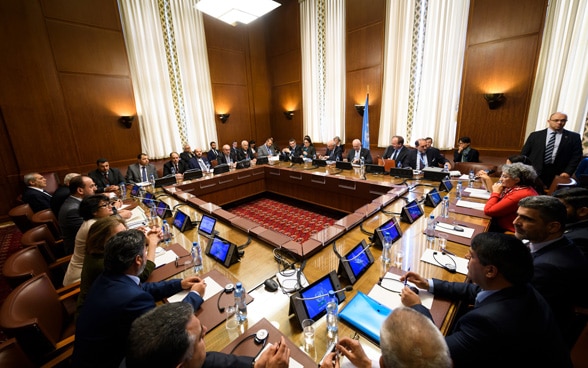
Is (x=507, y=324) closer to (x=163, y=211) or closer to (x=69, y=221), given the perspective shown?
(x=163, y=211)

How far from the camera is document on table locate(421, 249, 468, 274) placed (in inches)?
65.1

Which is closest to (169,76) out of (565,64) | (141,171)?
(141,171)

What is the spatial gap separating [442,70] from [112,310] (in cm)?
655

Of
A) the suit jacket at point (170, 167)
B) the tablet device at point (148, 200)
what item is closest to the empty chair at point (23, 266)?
the tablet device at point (148, 200)

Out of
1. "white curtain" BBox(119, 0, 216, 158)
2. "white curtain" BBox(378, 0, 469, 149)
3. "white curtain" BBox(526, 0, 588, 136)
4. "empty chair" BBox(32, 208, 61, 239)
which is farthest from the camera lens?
"white curtain" BBox(119, 0, 216, 158)

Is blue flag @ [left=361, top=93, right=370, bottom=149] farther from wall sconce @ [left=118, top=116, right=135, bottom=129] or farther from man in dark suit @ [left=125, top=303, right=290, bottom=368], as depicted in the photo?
man in dark suit @ [left=125, top=303, right=290, bottom=368]

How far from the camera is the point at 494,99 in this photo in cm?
475

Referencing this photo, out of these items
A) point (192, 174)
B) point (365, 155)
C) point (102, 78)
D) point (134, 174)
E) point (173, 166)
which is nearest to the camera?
point (192, 174)

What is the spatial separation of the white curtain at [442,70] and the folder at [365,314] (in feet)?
17.6

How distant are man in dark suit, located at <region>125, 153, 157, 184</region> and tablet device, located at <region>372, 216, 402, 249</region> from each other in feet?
14.7

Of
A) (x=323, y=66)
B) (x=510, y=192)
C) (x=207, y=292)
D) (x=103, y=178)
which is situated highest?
(x=323, y=66)

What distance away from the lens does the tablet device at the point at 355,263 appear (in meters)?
1.55

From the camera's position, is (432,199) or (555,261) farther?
(432,199)

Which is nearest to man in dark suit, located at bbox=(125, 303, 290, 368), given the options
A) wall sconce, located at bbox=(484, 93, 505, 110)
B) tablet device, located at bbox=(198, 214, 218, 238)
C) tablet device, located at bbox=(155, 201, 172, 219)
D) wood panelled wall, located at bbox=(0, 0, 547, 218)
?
tablet device, located at bbox=(198, 214, 218, 238)
